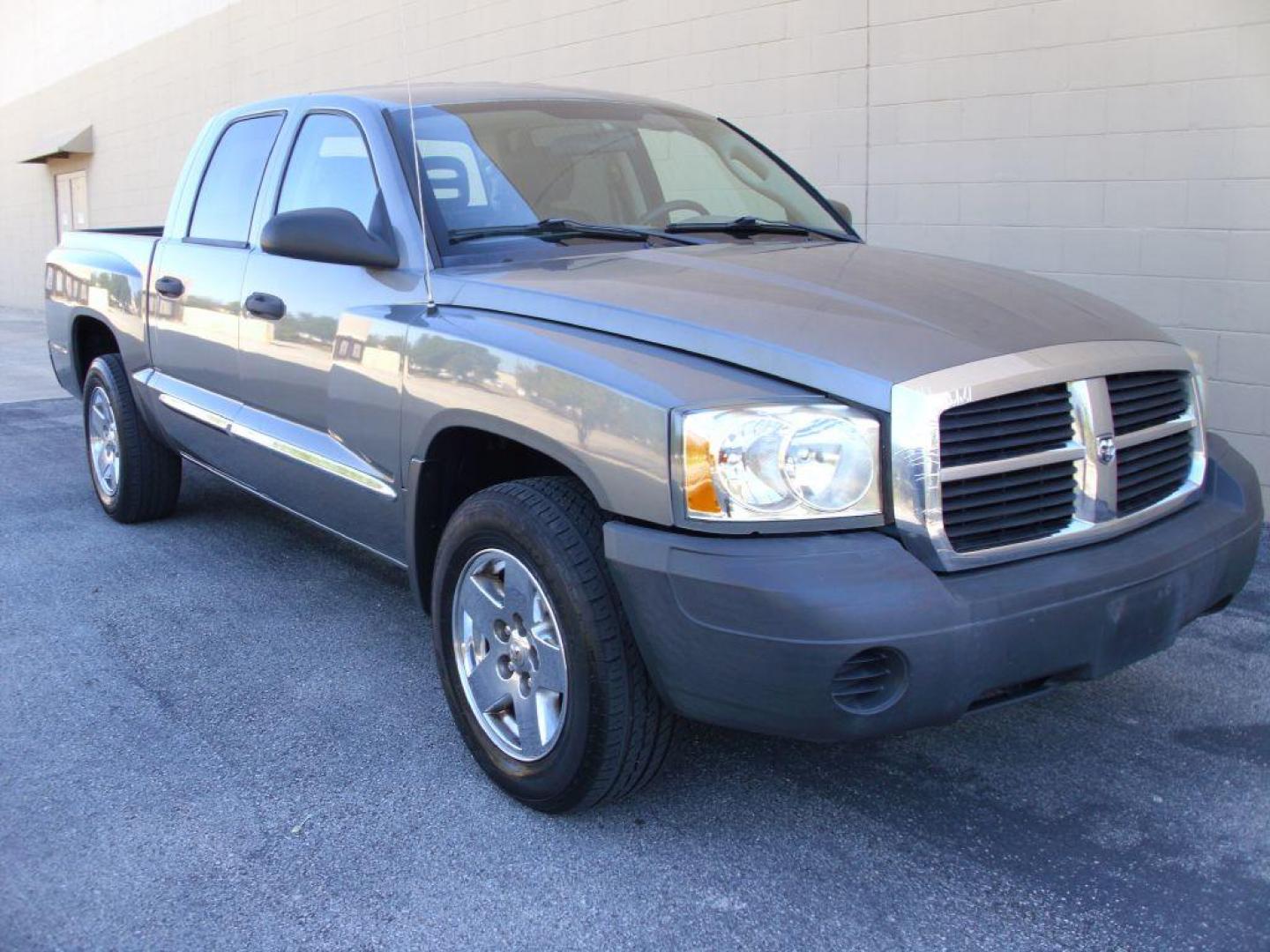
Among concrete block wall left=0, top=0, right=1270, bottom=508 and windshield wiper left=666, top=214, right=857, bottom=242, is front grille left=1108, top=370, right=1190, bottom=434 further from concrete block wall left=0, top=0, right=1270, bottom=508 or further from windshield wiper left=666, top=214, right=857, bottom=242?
concrete block wall left=0, top=0, right=1270, bottom=508

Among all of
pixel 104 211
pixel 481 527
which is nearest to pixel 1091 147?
pixel 481 527

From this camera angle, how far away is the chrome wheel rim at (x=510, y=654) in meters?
3.05

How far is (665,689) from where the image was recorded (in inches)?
109

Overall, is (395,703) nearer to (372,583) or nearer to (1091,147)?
(372,583)

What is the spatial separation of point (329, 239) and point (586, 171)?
3.01 ft

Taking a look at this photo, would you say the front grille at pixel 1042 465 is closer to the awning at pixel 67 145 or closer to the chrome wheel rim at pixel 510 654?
the chrome wheel rim at pixel 510 654

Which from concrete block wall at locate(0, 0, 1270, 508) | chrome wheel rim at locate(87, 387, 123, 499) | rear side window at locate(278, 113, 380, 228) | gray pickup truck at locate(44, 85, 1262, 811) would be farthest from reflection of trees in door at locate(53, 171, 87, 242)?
gray pickup truck at locate(44, 85, 1262, 811)

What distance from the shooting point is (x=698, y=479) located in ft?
8.68

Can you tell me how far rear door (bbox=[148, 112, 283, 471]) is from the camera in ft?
15.1

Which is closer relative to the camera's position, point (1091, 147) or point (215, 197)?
point (215, 197)

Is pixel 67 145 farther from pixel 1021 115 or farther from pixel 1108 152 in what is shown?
pixel 1108 152

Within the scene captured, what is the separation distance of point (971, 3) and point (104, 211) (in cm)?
1568

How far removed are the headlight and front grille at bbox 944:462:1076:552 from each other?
19 cm

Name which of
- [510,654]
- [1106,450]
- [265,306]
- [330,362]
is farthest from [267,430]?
[1106,450]
